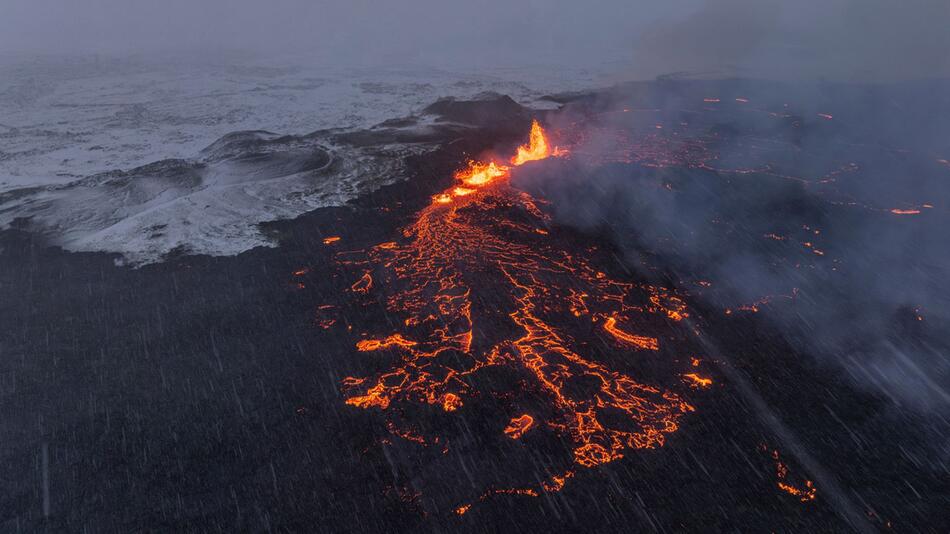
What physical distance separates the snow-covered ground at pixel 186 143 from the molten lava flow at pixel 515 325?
A: 4.50 meters

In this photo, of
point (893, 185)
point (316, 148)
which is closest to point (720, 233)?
point (893, 185)

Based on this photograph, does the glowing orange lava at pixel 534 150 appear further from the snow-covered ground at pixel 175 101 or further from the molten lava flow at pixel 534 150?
the snow-covered ground at pixel 175 101

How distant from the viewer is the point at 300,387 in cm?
834

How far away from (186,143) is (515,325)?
17.4 m

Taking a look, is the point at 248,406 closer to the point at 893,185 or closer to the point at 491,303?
the point at 491,303

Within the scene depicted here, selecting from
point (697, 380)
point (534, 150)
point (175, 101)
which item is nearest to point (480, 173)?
point (534, 150)

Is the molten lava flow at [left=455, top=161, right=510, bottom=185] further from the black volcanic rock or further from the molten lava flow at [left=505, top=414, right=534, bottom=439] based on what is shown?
the molten lava flow at [left=505, top=414, right=534, bottom=439]

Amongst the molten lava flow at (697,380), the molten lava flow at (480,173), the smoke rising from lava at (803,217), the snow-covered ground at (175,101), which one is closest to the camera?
the molten lava flow at (697,380)

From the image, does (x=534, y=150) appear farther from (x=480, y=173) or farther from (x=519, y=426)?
(x=519, y=426)

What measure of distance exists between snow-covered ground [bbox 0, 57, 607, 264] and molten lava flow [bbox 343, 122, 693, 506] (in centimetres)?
450

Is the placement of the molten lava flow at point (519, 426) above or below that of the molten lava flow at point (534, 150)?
below

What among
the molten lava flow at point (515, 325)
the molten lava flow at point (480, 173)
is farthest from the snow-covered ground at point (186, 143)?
the molten lava flow at point (515, 325)

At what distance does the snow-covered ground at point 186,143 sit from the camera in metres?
14.2

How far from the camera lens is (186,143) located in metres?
20.8
